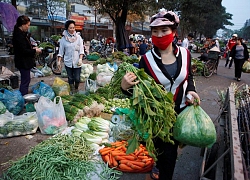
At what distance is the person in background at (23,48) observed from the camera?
14.3 feet

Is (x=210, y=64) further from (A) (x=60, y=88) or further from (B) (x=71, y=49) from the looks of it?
(A) (x=60, y=88)

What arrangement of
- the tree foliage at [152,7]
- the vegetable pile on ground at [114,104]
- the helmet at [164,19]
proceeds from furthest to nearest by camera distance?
the tree foliage at [152,7] → the vegetable pile on ground at [114,104] → the helmet at [164,19]

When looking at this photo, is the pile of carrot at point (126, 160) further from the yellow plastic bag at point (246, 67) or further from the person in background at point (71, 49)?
the yellow plastic bag at point (246, 67)

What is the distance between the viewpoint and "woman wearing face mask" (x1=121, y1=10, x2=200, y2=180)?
6.12 feet

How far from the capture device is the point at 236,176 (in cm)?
129

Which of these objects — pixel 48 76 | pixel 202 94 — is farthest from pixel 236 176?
pixel 48 76

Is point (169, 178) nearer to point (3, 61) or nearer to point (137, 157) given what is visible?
point (137, 157)

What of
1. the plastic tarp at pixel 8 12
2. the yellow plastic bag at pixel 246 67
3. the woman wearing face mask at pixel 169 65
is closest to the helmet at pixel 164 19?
the woman wearing face mask at pixel 169 65

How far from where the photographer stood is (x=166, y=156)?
6.61ft

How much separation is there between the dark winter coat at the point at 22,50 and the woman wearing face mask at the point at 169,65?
3452 mm

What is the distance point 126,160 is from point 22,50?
10.8 feet

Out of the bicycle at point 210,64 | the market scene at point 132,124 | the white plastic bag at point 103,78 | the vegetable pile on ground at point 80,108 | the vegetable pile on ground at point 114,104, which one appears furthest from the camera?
the bicycle at point 210,64

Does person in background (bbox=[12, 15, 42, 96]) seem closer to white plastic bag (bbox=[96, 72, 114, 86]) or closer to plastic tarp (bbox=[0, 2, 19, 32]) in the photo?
white plastic bag (bbox=[96, 72, 114, 86])

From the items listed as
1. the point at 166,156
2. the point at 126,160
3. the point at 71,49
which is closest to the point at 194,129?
the point at 166,156
